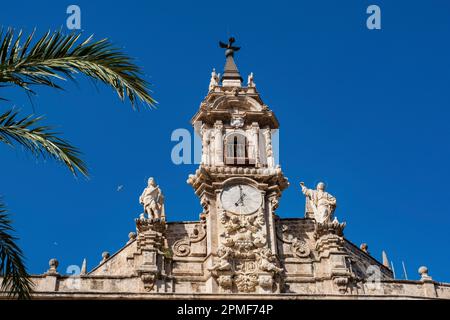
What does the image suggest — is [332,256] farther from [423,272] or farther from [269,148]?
[269,148]

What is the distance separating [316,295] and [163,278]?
18.1ft

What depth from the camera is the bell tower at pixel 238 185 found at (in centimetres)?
2677

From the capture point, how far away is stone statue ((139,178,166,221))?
91.9ft

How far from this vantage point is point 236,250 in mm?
27250

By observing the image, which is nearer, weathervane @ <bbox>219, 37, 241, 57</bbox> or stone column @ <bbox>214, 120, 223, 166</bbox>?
stone column @ <bbox>214, 120, 223, 166</bbox>

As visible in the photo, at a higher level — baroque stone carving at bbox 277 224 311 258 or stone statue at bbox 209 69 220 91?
stone statue at bbox 209 69 220 91

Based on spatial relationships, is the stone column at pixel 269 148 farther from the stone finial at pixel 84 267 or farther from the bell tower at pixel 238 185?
the stone finial at pixel 84 267

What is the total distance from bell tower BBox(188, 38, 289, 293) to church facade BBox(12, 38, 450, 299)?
0.04m

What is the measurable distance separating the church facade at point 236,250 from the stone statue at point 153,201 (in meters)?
0.04

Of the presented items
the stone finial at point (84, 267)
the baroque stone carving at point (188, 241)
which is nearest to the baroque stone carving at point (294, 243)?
the baroque stone carving at point (188, 241)

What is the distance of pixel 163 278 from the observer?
1053 inches

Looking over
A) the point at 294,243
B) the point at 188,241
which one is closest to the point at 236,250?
the point at 188,241

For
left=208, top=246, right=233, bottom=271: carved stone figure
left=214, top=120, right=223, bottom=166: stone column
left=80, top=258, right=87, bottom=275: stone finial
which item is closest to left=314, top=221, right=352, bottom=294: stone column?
left=208, top=246, right=233, bottom=271: carved stone figure

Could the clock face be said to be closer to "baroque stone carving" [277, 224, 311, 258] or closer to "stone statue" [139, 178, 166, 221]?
"baroque stone carving" [277, 224, 311, 258]
